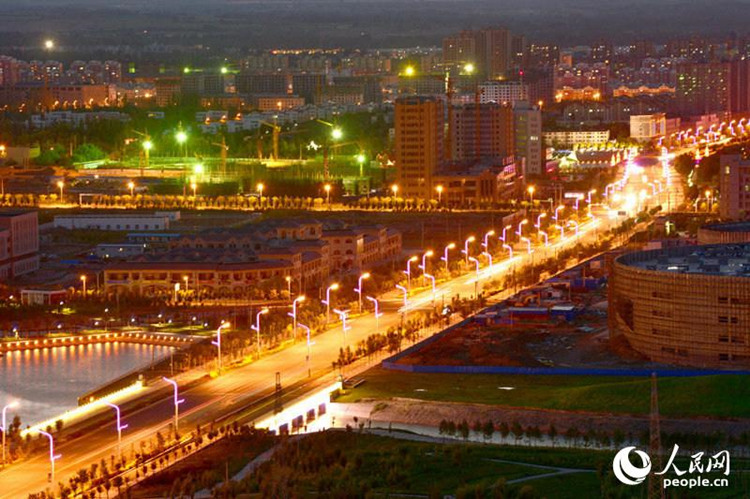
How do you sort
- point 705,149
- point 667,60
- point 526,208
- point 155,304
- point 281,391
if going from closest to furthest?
point 281,391
point 155,304
point 526,208
point 705,149
point 667,60

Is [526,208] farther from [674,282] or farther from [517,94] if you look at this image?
[517,94]

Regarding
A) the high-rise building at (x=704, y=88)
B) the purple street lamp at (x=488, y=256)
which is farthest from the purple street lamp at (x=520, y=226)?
the high-rise building at (x=704, y=88)

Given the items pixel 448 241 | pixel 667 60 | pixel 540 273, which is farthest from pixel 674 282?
pixel 667 60

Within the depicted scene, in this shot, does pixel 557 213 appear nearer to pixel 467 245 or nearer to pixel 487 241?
pixel 487 241

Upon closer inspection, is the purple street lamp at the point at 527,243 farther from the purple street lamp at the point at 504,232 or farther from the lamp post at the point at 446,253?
the lamp post at the point at 446,253

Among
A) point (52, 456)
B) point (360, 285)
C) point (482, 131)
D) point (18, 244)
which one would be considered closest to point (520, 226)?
point (360, 285)

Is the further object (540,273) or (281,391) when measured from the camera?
(540,273)

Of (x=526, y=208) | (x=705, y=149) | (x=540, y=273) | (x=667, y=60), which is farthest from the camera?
(x=667, y=60)
